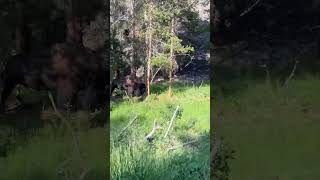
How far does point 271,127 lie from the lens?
371 cm

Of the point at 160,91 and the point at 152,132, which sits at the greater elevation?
the point at 160,91

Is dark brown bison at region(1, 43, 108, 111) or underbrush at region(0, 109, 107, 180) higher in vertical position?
dark brown bison at region(1, 43, 108, 111)

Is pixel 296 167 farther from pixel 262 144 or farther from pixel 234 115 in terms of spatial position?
pixel 234 115

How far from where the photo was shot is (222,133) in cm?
367

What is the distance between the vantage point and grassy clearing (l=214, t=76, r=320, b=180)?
3670mm

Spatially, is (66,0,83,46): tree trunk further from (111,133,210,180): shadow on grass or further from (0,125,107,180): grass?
(111,133,210,180): shadow on grass

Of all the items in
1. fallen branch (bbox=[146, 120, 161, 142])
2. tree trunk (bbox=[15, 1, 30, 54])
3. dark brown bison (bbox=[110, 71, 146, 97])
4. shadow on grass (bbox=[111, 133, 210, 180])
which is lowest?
shadow on grass (bbox=[111, 133, 210, 180])

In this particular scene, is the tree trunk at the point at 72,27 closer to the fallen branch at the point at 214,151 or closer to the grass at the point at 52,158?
the grass at the point at 52,158

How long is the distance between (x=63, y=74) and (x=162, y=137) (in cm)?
65

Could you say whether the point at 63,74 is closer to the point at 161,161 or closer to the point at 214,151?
the point at 161,161

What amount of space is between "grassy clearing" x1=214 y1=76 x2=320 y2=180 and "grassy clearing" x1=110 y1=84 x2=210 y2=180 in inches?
4.5

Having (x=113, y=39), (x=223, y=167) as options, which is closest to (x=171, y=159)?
(x=223, y=167)

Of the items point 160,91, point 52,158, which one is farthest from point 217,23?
point 52,158

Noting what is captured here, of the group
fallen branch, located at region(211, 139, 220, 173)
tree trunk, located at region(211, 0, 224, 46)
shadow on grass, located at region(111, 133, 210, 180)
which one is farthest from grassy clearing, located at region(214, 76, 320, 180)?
tree trunk, located at region(211, 0, 224, 46)
